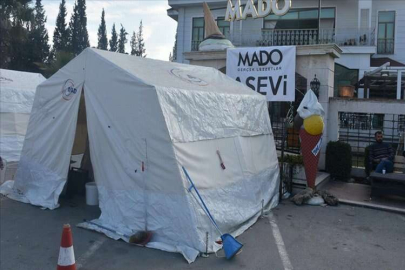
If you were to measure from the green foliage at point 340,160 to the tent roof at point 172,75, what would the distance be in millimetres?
3440

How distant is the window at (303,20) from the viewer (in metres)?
21.5

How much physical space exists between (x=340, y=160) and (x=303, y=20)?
13.4m

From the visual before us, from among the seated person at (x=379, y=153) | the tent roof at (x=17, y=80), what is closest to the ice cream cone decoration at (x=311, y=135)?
the seated person at (x=379, y=153)

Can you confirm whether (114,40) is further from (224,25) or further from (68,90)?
(68,90)

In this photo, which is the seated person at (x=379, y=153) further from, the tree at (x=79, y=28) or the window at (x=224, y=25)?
the tree at (x=79, y=28)

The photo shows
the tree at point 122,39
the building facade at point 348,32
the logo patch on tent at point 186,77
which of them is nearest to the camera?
the logo patch on tent at point 186,77

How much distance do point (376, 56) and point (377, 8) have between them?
269 centimetres

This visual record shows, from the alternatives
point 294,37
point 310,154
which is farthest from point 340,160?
point 294,37

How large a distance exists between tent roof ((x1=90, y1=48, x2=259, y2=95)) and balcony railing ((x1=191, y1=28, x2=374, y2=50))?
1043 centimetres

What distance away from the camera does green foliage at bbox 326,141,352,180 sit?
34.8ft

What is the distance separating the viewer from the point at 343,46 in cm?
2017

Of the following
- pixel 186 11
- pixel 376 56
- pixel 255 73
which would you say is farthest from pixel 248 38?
pixel 255 73

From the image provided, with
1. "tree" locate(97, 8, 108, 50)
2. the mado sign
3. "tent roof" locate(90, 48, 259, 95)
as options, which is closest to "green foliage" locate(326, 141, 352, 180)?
the mado sign

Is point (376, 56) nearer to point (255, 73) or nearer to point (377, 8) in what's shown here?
point (377, 8)
